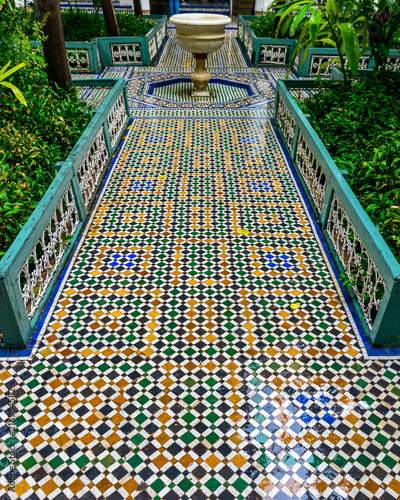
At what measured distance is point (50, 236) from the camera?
311 cm

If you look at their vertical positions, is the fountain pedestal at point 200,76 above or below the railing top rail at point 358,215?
below

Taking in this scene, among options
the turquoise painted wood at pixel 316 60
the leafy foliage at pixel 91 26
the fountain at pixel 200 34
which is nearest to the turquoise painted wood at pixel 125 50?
the leafy foliage at pixel 91 26

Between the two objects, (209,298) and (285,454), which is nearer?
(285,454)

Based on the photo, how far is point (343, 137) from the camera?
459 cm

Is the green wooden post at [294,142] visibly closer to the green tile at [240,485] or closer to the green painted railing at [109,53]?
the green tile at [240,485]

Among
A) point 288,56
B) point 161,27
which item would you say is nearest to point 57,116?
point 288,56

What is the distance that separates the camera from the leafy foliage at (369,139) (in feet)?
11.0

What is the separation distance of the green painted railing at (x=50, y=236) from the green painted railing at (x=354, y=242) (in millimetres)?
2098

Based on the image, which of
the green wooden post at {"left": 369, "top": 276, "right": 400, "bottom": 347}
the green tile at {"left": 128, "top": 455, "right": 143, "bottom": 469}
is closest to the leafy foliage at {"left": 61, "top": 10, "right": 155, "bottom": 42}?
the green wooden post at {"left": 369, "top": 276, "right": 400, "bottom": 347}

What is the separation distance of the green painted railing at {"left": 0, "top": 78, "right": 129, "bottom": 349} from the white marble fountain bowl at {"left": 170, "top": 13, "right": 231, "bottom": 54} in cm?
195

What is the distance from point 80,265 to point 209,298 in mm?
1069

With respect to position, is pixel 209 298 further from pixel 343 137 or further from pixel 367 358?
pixel 343 137

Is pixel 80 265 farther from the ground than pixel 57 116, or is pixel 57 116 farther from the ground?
pixel 57 116

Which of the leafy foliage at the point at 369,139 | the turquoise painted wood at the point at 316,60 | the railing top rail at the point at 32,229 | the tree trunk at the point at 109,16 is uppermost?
the tree trunk at the point at 109,16
